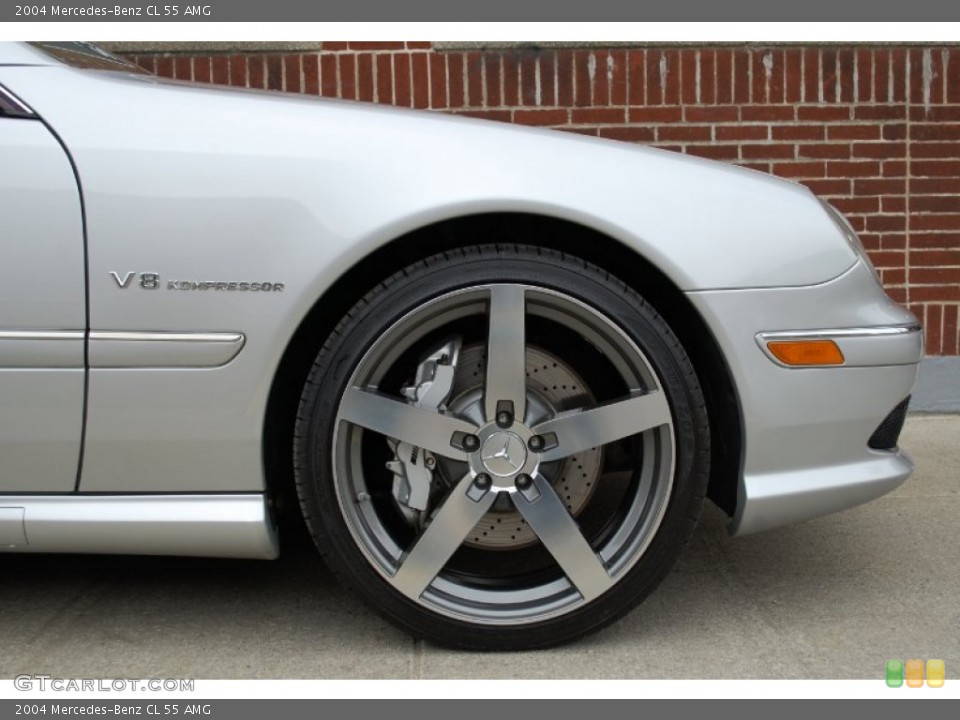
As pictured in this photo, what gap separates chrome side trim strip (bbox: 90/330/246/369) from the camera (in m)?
2.40

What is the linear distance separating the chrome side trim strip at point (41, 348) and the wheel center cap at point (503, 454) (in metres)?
0.89

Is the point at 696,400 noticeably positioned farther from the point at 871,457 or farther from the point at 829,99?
the point at 829,99

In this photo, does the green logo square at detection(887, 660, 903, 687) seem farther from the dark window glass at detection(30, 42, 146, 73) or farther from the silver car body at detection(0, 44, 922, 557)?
the dark window glass at detection(30, 42, 146, 73)

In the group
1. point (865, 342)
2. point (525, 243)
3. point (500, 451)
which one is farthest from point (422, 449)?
point (865, 342)

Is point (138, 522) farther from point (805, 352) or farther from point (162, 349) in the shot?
point (805, 352)

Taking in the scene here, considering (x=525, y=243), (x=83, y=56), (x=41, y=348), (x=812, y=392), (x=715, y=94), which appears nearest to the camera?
(x=41, y=348)

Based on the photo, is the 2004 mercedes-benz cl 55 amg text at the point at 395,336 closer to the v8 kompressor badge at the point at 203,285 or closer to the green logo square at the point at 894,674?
the v8 kompressor badge at the point at 203,285

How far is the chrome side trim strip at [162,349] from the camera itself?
7.88ft

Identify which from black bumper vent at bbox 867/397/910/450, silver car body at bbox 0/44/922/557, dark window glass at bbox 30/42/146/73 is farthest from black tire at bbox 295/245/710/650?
dark window glass at bbox 30/42/146/73

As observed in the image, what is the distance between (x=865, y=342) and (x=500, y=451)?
0.85 metres

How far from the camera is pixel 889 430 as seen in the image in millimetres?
2633

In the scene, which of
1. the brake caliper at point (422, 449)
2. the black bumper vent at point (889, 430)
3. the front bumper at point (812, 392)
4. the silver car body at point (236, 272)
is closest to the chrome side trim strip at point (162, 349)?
the silver car body at point (236, 272)

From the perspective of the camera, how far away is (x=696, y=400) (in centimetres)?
249

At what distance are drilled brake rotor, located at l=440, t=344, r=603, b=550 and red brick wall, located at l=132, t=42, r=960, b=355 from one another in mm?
2383
